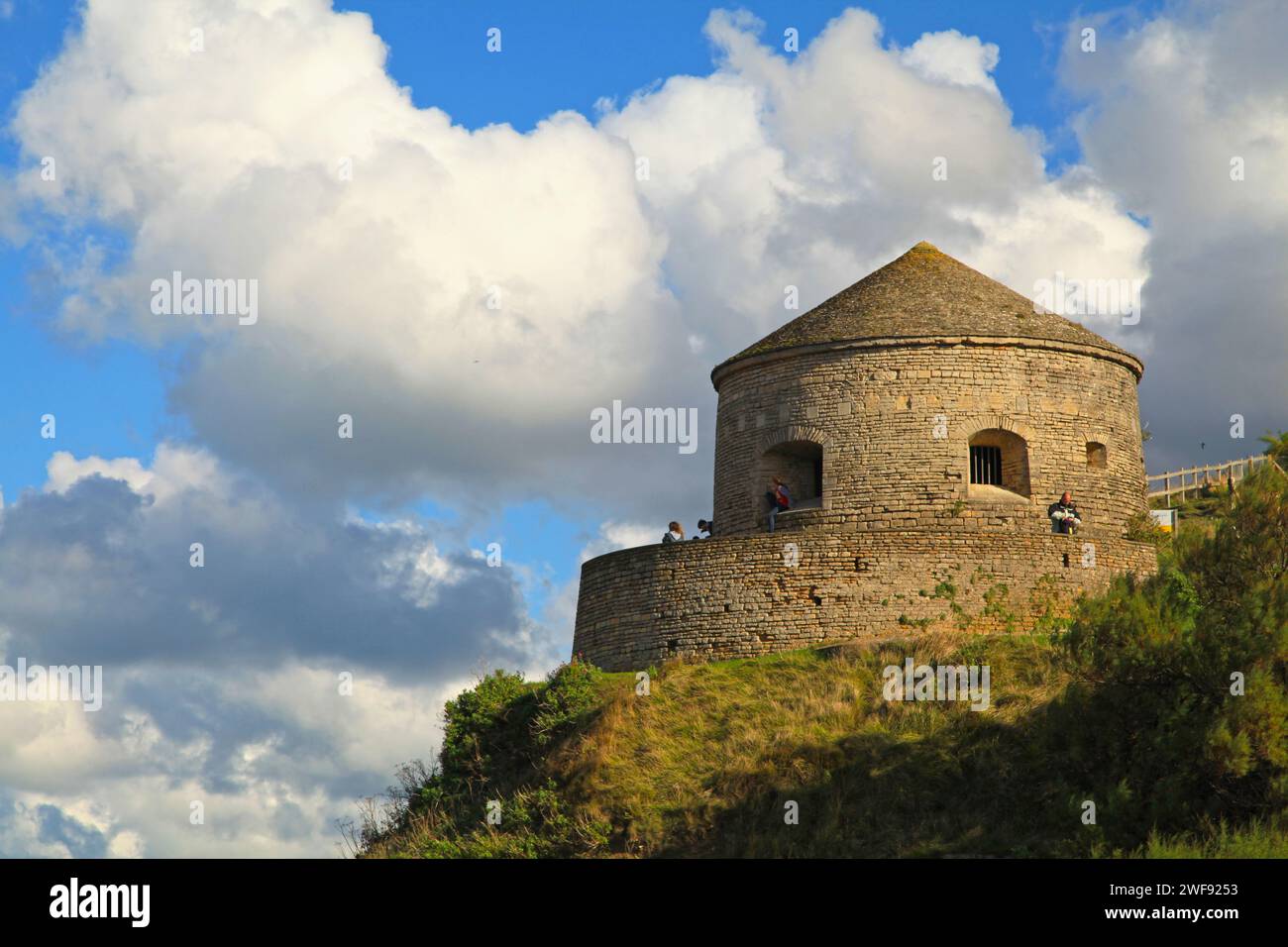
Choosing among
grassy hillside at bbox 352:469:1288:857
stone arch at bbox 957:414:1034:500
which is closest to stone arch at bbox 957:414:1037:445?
stone arch at bbox 957:414:1034:500

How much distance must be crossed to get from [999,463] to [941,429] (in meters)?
1.54

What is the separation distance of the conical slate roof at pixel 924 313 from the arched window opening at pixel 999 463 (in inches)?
70.6

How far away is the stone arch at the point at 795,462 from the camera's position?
109 feet

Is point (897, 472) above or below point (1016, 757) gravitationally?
above

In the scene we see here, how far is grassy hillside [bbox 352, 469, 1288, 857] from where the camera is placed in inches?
899

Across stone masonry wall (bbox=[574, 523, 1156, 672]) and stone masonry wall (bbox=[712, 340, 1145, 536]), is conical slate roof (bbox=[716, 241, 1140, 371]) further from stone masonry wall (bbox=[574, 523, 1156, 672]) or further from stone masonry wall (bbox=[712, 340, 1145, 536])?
stone masonry wall (bbox=[574, 523, 1156, 672])

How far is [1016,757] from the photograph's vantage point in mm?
25734

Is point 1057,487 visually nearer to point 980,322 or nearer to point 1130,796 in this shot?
point 980,322

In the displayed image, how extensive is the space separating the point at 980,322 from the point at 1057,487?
3.19m

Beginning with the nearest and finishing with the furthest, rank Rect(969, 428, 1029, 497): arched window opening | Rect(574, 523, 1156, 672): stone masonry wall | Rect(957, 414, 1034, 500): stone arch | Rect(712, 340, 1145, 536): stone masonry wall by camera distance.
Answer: Rect(574, 523, 1156, 672): stone masonry wall, Rect(712, 340, 1145, 536): stone masonry wall, Rect(957, 414, 1034, 500): stone arch, Rect(969, 428, 1029, 497): arched window opening

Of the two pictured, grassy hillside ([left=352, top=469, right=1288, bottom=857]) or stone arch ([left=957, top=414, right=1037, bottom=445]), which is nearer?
grassy hillside ([left=352, top=469, right=1288, bottom=857])

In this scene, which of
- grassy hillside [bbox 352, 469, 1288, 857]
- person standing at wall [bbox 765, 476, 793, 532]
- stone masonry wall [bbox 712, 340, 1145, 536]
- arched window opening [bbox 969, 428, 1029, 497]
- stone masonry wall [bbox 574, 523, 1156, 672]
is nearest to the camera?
grassy hillside [bbox 352, 469, 1288, 857]

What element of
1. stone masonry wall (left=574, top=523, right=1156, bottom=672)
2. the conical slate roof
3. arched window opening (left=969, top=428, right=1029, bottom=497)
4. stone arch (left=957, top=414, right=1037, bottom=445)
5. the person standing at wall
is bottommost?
stone masonry wall (left=574, top=523, right=1156, bottom=672)
